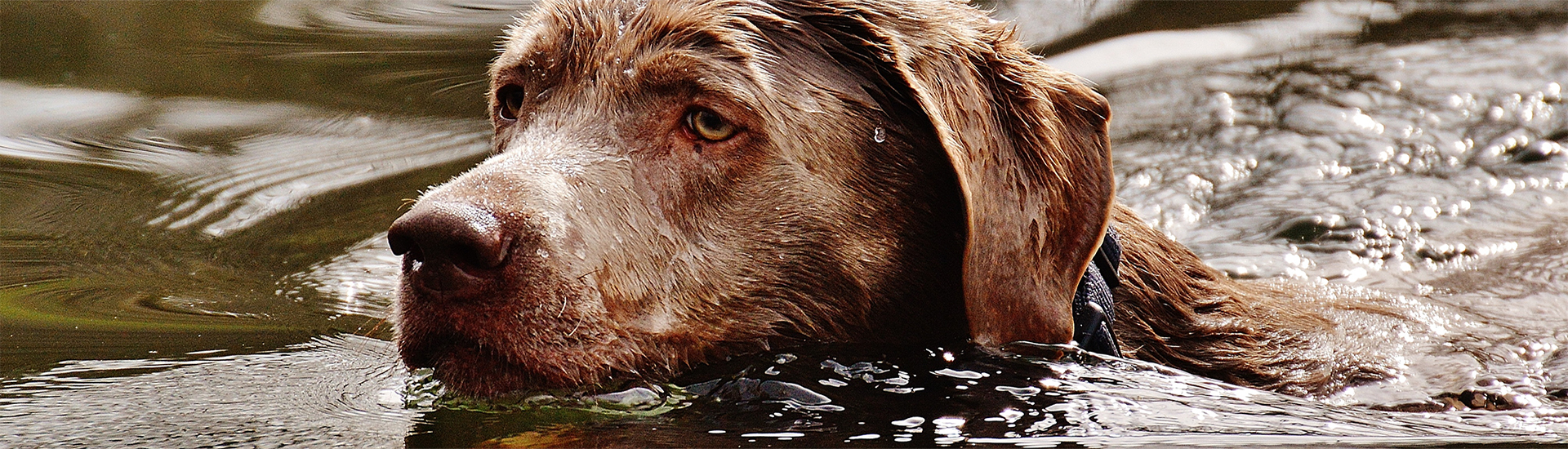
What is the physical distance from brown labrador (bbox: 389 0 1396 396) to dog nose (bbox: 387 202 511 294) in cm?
28

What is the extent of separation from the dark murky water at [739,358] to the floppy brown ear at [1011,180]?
0.17 m

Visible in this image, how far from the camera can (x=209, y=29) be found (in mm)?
8594

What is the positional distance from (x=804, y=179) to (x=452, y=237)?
1042 mm

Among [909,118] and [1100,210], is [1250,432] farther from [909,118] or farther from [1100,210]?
[909,118]

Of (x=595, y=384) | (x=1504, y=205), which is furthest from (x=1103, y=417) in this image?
(x=1504, y=205)

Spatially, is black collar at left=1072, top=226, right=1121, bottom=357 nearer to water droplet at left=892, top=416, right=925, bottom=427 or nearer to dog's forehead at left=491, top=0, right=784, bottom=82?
water droplet at left=892, top=416, right=925, bottom=427

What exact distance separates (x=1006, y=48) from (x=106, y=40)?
584 centimetres

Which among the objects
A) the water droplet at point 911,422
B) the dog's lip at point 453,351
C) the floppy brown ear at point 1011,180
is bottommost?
the water droplet at point 911,422

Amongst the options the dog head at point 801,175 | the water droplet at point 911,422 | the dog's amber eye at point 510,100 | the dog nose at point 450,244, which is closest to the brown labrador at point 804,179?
the dog head at point 801,175

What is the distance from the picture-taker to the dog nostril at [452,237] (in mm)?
3312

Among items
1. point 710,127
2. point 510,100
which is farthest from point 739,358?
point 510,100

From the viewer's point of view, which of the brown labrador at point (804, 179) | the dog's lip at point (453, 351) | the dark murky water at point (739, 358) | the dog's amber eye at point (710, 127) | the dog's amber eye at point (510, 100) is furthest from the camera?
the dog's amber eye at point (510, 100)

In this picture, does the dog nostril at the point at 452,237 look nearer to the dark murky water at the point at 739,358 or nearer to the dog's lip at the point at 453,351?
the dog's lip at the point at 453,351

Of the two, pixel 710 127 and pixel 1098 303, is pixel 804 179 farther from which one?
pixel 1098 303
